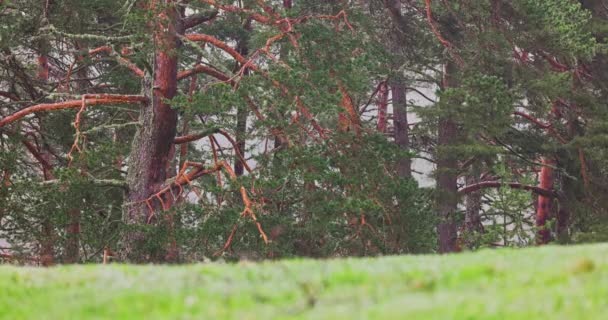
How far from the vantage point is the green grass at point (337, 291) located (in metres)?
5.17

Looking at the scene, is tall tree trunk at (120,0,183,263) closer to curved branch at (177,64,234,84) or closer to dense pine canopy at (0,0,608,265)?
dense pine canopy at (0,0,608,265)

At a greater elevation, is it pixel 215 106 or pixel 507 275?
pixel 215 106

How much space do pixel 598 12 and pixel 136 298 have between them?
18106 millimetres

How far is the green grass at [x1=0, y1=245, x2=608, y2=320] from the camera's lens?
517 cm

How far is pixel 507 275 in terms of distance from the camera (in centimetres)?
604

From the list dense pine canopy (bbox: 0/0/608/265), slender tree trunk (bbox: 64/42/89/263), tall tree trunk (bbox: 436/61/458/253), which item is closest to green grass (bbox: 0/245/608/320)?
dense pine canopy (bbox: 0/0/608/265)

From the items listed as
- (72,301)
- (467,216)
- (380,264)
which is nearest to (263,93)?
(380,264)

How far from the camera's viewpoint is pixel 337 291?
18.6ft

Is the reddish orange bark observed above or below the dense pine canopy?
above

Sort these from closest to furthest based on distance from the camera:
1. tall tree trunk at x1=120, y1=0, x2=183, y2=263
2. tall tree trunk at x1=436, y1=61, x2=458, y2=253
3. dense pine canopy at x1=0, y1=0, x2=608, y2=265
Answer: dense pine canopy at x1=0, y1=0, x2=608, y2=265 → tall tree trunk at x1=120, y1=0, x2=183, y2=263 → tall tree trunk at x1=436, y1=61, x2=458, y2=253

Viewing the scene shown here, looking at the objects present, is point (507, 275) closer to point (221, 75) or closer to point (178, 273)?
point (178, 273)

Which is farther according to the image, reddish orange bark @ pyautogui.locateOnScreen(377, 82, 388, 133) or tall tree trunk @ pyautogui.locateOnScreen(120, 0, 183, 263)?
reddish orange bark @ pyautogui.locateOnScreen(377, 82, 388, 133)

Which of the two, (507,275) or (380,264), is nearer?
(507,275)

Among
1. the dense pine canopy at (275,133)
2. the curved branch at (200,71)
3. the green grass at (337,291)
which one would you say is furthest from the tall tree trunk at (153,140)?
the green grass at (337,291)
